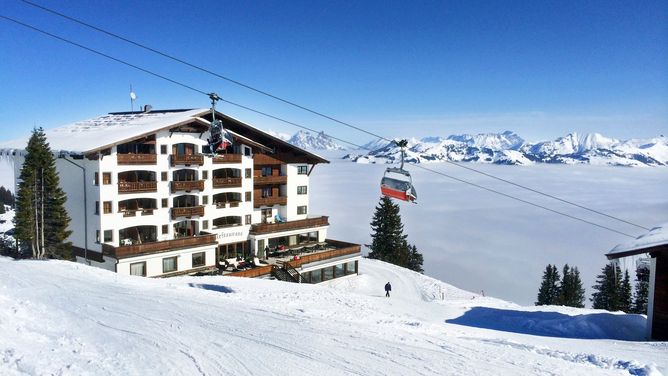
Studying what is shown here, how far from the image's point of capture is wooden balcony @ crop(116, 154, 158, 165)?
96.7ft

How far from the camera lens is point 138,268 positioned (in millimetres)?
28562

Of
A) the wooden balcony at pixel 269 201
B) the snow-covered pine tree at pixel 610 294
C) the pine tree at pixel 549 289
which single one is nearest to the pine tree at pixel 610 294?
the snow-covered pine tree at pixel 610 294

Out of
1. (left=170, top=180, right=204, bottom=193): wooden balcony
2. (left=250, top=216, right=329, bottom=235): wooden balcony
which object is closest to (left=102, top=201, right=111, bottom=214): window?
(left=170, top=180, right=204, bottom=193): wooden balcony

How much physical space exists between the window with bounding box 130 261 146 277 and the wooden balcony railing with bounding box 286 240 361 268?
32.5 feet

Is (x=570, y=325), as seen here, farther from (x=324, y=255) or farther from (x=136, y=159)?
→ (x=136, y=159)

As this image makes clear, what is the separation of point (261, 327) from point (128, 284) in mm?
8215

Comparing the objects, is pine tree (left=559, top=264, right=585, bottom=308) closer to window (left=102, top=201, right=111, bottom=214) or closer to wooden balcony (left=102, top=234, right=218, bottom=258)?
wooden balcony (left=102, top=234, right=218, bottom=258)

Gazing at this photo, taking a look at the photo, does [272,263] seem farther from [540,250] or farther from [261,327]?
[540,250]

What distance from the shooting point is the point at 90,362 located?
8.59 m

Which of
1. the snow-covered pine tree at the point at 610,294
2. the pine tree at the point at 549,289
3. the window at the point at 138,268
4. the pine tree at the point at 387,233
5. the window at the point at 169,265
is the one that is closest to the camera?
the window at the point at 138,268

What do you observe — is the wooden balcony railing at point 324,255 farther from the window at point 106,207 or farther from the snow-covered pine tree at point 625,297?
the snow-covered pine tree at point 625,297

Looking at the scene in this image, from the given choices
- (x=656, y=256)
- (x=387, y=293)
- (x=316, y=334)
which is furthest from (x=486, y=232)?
(x=316, y=334)

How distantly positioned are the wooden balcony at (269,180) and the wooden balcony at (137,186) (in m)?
9.05

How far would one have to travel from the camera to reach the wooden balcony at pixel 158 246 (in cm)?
2767
